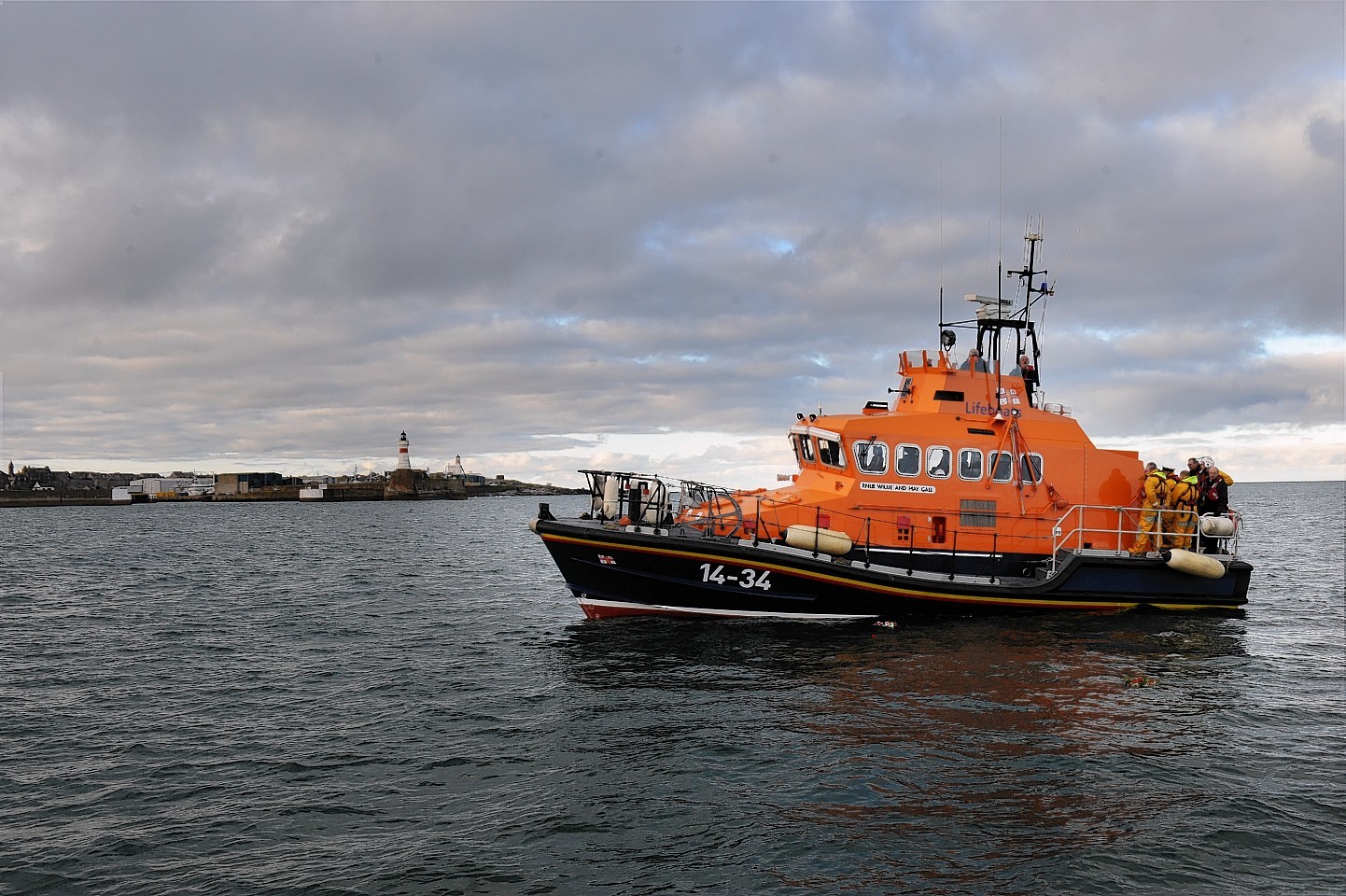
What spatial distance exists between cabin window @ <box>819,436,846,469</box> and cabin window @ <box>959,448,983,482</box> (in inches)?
74.0

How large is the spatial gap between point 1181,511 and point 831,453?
216 inches

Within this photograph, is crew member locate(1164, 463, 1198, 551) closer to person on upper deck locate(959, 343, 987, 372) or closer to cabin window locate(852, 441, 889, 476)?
person on upper deck locate(959, 343, 987, 372)

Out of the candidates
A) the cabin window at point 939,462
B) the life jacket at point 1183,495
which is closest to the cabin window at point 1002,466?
the cabin window at point 939,462

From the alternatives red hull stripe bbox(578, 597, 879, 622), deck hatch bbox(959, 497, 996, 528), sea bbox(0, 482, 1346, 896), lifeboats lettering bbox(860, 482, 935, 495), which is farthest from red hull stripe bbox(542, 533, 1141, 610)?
lifeboats lettering bbox(860, 482, 935, 495)

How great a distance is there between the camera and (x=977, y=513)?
1383cm

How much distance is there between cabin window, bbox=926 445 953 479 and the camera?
45.0ft

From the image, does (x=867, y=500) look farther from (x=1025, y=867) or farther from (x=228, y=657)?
(x=228, y=657)

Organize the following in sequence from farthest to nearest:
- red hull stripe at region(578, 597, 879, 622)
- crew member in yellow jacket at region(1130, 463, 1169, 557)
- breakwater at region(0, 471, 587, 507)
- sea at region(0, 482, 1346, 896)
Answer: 1. breakwater at region(0, 471, 587, 507)
2. crew member in yellow jacket at region(1130, 463, 1169, 557)
3. red hull stripe at region(578, 597, 879, 622)
4. sea at region(0, 482, 1346, 896)

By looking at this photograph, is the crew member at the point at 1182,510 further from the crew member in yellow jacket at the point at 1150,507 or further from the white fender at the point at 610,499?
the white fender at the point at 610,499

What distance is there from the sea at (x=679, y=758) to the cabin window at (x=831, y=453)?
8.62 ft

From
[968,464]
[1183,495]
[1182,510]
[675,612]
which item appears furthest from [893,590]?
[1183,495]

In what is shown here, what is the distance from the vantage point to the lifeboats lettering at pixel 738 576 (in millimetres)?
12570

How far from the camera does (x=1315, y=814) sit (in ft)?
21.1

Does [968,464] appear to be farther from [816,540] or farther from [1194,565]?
[1194,565]
